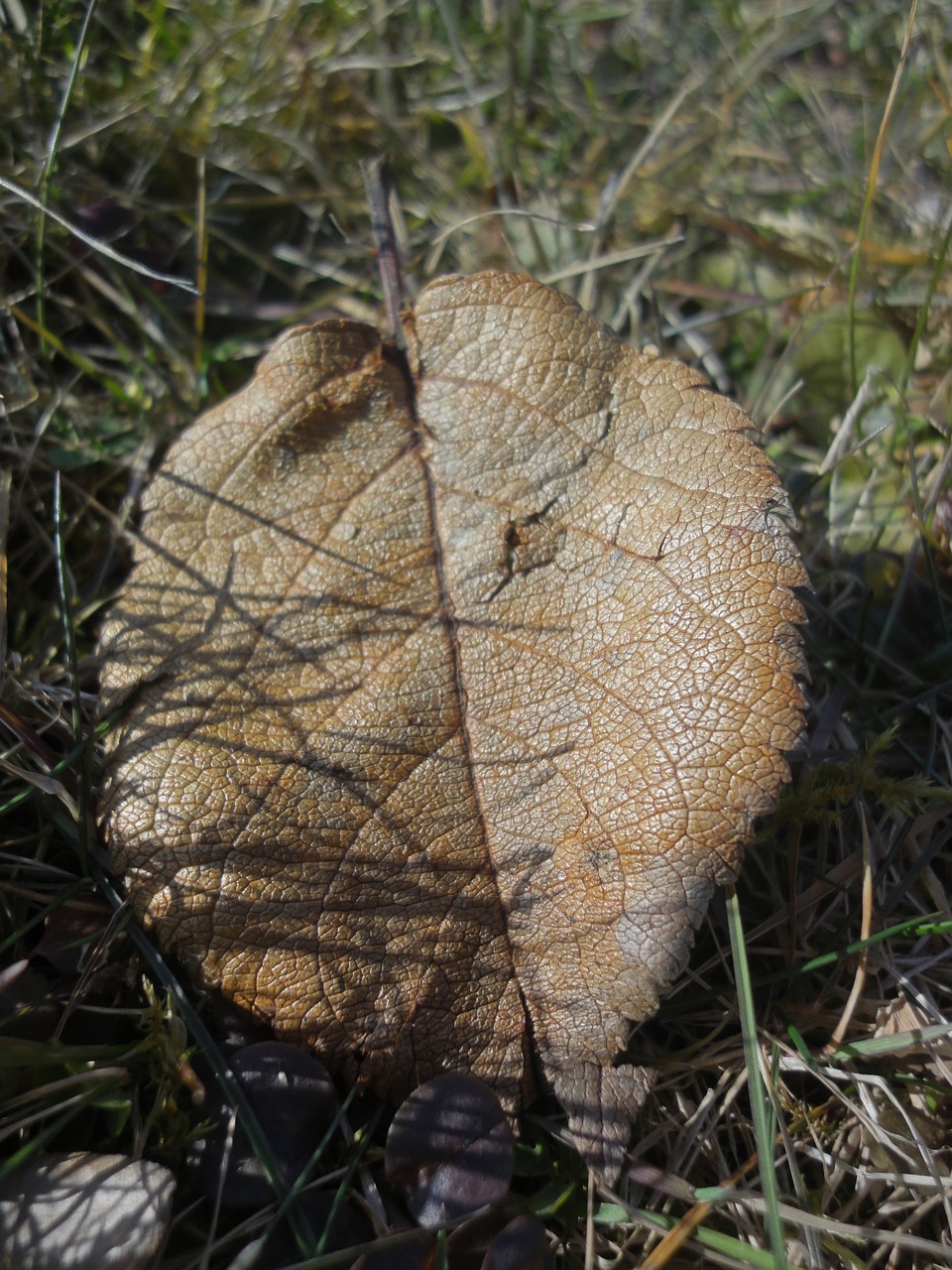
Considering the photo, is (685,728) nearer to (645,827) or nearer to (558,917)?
(645,827)

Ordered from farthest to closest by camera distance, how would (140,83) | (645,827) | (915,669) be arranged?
(140,83)
(915,669)
(645,827)

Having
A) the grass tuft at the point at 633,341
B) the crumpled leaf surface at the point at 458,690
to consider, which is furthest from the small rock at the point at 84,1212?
the crumpled leaf surface at the point at 458,690

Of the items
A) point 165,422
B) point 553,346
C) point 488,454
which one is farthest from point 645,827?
point 165,422

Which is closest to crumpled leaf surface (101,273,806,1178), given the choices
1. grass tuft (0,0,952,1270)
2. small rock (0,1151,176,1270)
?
grass tuft (0,0,952,1270)

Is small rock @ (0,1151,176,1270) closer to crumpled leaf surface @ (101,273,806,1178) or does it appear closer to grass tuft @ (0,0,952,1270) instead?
grass tuft @ (0,0,952,1270)

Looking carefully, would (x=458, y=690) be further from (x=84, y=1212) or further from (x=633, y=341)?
(x=633, y=341)

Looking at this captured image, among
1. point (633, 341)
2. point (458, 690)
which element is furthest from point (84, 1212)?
point (633, 341)
